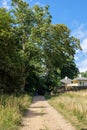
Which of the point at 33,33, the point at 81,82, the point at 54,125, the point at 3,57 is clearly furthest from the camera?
the point at 81,82

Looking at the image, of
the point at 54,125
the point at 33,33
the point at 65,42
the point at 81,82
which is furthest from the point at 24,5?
the point at 81,82

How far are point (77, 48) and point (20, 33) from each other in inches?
385

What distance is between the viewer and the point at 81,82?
106875mm

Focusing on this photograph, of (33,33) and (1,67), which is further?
(33,33)

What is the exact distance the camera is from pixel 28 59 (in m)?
52.4

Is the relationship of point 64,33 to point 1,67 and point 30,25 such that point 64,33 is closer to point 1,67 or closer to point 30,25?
point 30,25

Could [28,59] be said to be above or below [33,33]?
below

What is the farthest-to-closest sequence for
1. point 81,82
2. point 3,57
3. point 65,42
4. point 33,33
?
point 81,82 < point 65,42 < point 33,33 < point 3,57

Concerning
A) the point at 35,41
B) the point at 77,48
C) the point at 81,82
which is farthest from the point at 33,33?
the point at 81,82

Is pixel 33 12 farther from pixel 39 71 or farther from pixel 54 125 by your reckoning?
pixel 54 125

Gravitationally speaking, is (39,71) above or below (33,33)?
below

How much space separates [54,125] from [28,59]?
37504mm

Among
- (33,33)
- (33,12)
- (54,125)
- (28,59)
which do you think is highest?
(33,12)

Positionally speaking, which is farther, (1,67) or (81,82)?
(81,82)
